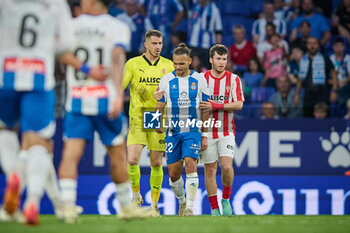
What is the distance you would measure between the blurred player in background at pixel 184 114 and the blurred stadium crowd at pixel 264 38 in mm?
3365

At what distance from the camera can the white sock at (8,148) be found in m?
5.47

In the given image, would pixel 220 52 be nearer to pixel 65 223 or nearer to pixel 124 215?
pixel 124 215

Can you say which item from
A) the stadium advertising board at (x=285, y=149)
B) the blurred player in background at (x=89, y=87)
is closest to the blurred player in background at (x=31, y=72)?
the blurred player in background at (x=89, y=87)

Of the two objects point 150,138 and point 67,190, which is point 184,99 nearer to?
point 150,138

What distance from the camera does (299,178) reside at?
10.2m

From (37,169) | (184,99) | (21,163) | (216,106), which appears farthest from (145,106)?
(37,169)

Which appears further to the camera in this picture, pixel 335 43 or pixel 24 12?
pixel 335 43

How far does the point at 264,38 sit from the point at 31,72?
8.84 meters

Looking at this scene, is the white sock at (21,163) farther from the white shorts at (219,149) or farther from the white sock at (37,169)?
the white shorts at (219,149)

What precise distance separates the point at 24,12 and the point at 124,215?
2188 millimetres

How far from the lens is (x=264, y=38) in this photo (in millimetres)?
13297

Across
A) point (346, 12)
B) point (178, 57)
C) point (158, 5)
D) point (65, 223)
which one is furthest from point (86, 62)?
point (346, 12)

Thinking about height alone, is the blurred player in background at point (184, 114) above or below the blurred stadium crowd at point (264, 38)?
below

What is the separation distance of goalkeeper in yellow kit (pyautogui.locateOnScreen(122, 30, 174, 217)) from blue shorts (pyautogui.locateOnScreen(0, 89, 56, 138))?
3517 mm
